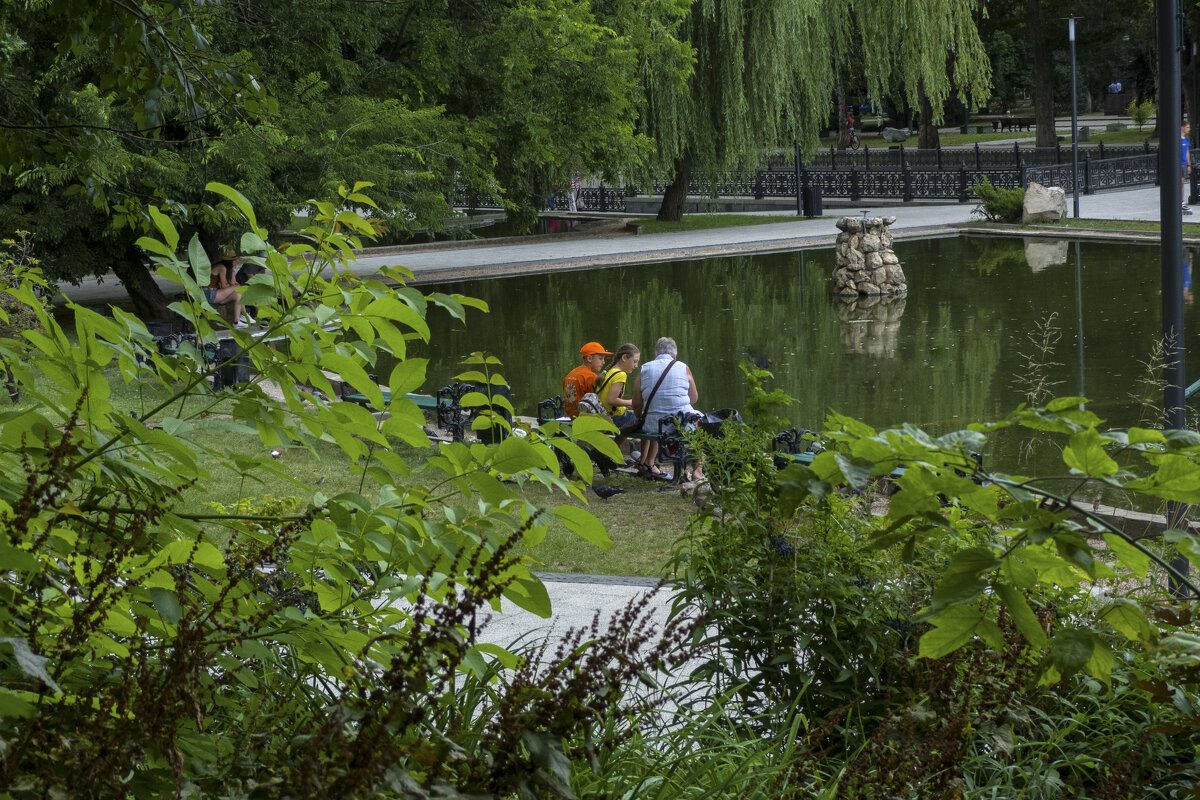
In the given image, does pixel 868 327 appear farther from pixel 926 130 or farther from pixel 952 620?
pixel 926 130

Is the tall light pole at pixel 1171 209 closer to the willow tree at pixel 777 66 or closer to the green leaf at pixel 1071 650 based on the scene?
the green leaf at pixel 1071 650

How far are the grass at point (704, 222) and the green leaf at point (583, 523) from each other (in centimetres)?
3158

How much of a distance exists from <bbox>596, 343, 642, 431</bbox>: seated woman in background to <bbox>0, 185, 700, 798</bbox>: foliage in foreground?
7.30 meters

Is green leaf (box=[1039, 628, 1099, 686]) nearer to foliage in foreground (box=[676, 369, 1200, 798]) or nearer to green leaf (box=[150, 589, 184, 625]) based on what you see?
foliage in foreground (box=[676, 369, 1200, 798])

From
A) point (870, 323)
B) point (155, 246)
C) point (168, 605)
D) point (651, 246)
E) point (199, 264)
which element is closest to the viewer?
point (168, 605)

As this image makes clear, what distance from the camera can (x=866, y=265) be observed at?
2144cm

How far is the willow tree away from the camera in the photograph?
96.4ft

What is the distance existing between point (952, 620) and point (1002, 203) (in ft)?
101

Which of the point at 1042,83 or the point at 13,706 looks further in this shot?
the point at 1042,83

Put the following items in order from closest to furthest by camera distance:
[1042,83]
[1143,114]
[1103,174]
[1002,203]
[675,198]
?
[1002,203]
[675,198]
[1103,174]
[1042,83]
[1143,114]

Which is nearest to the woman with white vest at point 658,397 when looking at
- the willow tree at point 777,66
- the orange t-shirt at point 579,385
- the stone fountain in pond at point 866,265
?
the orange t-shirt at point 579,385

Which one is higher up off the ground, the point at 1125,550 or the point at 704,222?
the point at 1125,550

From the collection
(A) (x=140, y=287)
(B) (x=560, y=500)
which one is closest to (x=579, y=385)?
(B) (x=560, y=500)

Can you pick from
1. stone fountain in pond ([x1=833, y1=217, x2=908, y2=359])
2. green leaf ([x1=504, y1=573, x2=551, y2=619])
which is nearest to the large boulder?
stone fountain in pond ([x1=833, y1=217, x2=908, y2=359])
